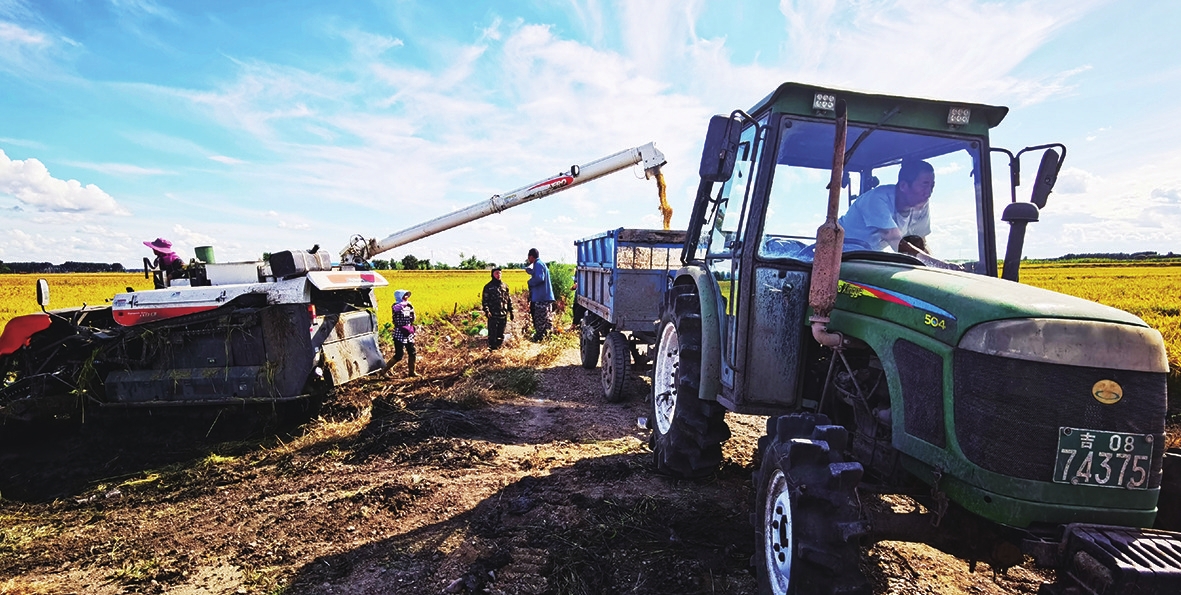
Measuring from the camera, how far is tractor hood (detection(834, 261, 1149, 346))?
2016 mm

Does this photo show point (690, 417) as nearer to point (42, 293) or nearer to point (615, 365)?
point (615, 365)

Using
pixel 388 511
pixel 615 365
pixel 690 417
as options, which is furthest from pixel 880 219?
pixel 615 365

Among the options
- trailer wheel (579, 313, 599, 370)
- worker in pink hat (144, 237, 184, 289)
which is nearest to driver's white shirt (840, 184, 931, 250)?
trailer wheel (579, 313, 599, 370)

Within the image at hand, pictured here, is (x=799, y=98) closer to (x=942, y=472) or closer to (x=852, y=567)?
(x=942, y=472)

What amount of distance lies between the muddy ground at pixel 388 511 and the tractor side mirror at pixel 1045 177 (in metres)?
2.07

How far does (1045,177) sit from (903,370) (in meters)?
1.60

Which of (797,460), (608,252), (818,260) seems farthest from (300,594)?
(608,252)

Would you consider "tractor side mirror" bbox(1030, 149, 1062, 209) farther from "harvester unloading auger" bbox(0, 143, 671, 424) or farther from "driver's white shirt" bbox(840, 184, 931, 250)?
"harvester unloading auger" bbox(0, 143, 671, 424)

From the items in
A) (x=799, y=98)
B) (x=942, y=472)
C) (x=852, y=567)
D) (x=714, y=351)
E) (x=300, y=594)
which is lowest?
(x=300, y=594)

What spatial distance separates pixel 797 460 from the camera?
2.21m

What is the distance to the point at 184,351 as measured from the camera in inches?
224

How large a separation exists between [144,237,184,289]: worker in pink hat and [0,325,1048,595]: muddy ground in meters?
1.74

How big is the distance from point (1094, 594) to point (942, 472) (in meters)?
0.54

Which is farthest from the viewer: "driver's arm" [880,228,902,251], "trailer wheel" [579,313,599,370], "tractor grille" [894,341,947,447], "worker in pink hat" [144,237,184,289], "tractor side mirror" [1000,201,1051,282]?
"trailer wheel" [579,313,599,370]
